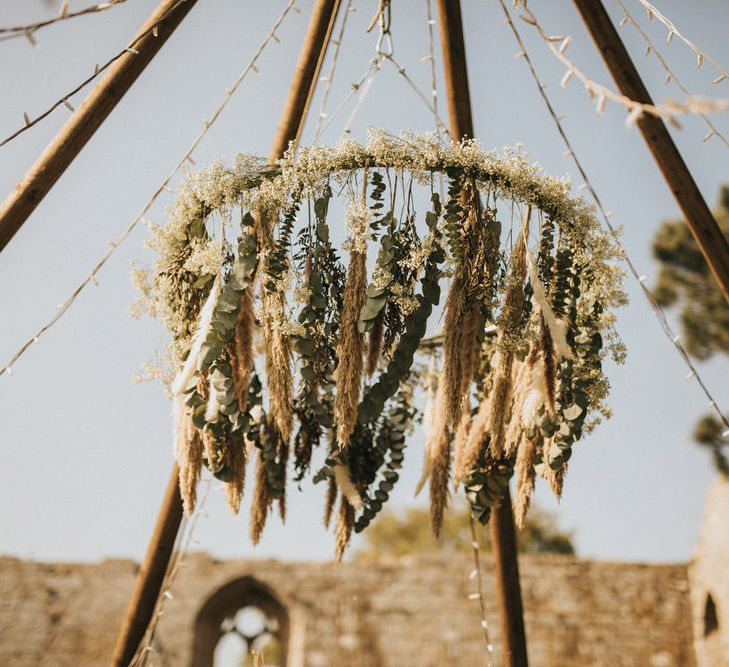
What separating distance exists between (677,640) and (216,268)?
888cm

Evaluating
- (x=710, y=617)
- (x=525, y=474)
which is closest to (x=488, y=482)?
(x=525, y=474)

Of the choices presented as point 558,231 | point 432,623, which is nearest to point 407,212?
point 558,231

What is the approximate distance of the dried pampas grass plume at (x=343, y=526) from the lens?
10.2ft

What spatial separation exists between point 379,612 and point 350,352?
767 centimetres

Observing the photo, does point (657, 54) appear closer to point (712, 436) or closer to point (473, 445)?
point (473, 445)

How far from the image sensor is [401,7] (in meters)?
3.81

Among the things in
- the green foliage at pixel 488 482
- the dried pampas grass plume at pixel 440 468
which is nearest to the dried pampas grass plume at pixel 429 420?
the dried pampas grass plume at pixel 440 468

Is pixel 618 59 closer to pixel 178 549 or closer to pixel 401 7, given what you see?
pixel 401 7

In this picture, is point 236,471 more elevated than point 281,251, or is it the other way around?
point 281,251

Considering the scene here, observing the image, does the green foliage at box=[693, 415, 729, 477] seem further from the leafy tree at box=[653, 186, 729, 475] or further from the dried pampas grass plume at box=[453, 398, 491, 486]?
the dried pampas grass plume at box=[453, 398, 491, 486]

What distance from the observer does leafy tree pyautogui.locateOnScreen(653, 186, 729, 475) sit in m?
13.1

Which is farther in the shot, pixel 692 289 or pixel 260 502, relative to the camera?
pixel 692 289

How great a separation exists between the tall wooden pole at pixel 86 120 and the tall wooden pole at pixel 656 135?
141cm

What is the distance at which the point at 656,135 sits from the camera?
9.60 feet
